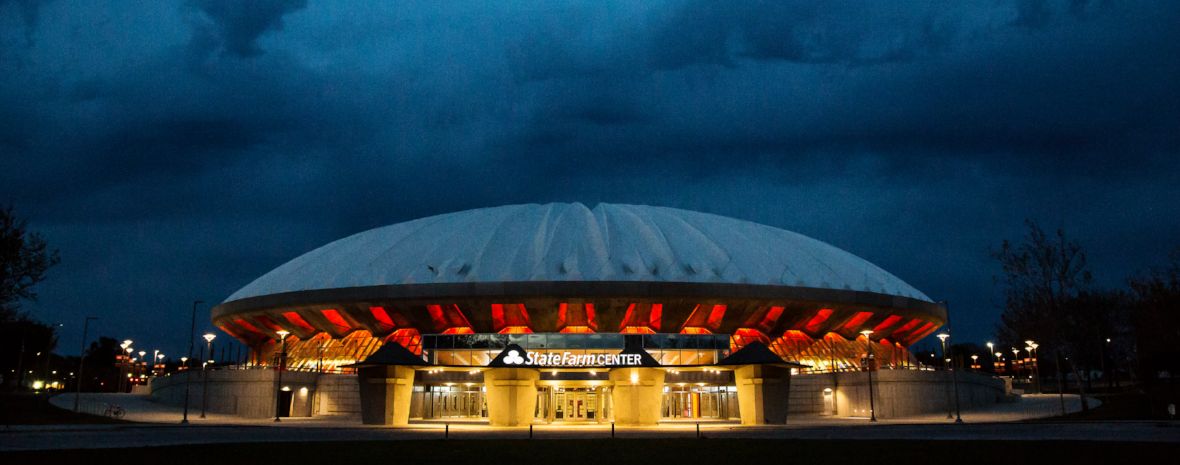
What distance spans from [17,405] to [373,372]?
2078 centimetres

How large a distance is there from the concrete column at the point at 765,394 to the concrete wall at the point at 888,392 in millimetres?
10380

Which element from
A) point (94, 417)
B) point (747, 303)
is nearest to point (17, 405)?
point (94, 417)

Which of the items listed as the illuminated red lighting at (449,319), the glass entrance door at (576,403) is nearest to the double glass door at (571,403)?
the glass entrance door at (576,403)

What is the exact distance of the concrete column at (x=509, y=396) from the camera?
131ft

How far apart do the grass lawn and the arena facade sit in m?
13.1

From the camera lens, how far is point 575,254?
52.4 m

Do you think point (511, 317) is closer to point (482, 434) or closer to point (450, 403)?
point (450, 403)

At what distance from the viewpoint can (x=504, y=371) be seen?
40.2 m

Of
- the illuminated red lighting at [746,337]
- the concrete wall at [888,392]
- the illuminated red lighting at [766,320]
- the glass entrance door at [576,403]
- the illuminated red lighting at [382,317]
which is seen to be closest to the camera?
the glass entrance door at [576,403]

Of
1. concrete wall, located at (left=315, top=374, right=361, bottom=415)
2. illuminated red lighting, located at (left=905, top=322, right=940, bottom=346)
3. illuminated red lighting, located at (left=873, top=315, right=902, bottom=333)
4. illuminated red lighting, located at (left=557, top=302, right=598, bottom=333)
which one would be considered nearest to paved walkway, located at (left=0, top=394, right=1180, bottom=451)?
concrete wall, located at (left=315, top=374, right=361, bottom=415)

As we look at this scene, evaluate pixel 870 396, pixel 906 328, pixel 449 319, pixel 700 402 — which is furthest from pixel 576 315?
pixel 906 328

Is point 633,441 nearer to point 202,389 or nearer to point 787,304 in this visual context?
point 787,304

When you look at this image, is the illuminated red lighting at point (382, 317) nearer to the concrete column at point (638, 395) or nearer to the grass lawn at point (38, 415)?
the grass lawn at point (38, 415)

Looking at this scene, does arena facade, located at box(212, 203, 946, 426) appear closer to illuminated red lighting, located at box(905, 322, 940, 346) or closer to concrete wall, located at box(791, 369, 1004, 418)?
concrete wall, located at box(791, 369, 1004, 418)
